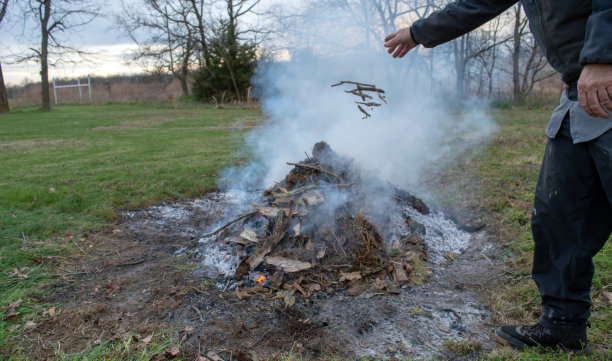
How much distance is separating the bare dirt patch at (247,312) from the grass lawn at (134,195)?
0.51 feet

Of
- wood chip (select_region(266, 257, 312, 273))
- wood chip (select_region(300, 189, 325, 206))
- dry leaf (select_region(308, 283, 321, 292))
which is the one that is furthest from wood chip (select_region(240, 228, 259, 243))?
dry leaf (select_region(308, 283, 321, 292))

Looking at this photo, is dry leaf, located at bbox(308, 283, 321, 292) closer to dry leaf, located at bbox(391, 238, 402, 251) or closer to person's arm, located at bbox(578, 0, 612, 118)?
dry leaf, located at bbox(391, 238, 402, 251)

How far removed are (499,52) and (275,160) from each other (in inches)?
677

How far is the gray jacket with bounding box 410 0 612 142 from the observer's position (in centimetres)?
138

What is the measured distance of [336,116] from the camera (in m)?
5.45

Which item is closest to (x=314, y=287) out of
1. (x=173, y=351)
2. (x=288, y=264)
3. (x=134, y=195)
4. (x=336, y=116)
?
(x=288, y=264)

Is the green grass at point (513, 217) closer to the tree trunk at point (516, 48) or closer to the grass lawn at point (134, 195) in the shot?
the grass lawn at point (134, 195)

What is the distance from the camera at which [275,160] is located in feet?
18.9

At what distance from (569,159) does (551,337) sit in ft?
3.03

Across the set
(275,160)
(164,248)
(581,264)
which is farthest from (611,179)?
(275,160)

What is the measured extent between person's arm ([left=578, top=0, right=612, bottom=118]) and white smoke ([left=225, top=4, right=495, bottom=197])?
10.2 feet

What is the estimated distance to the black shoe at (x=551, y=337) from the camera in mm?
1889

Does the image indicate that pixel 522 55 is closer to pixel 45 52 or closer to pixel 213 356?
pixel 213 356

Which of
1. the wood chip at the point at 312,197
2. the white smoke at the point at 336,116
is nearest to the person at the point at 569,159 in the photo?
the wood chip at the point at 312,197
